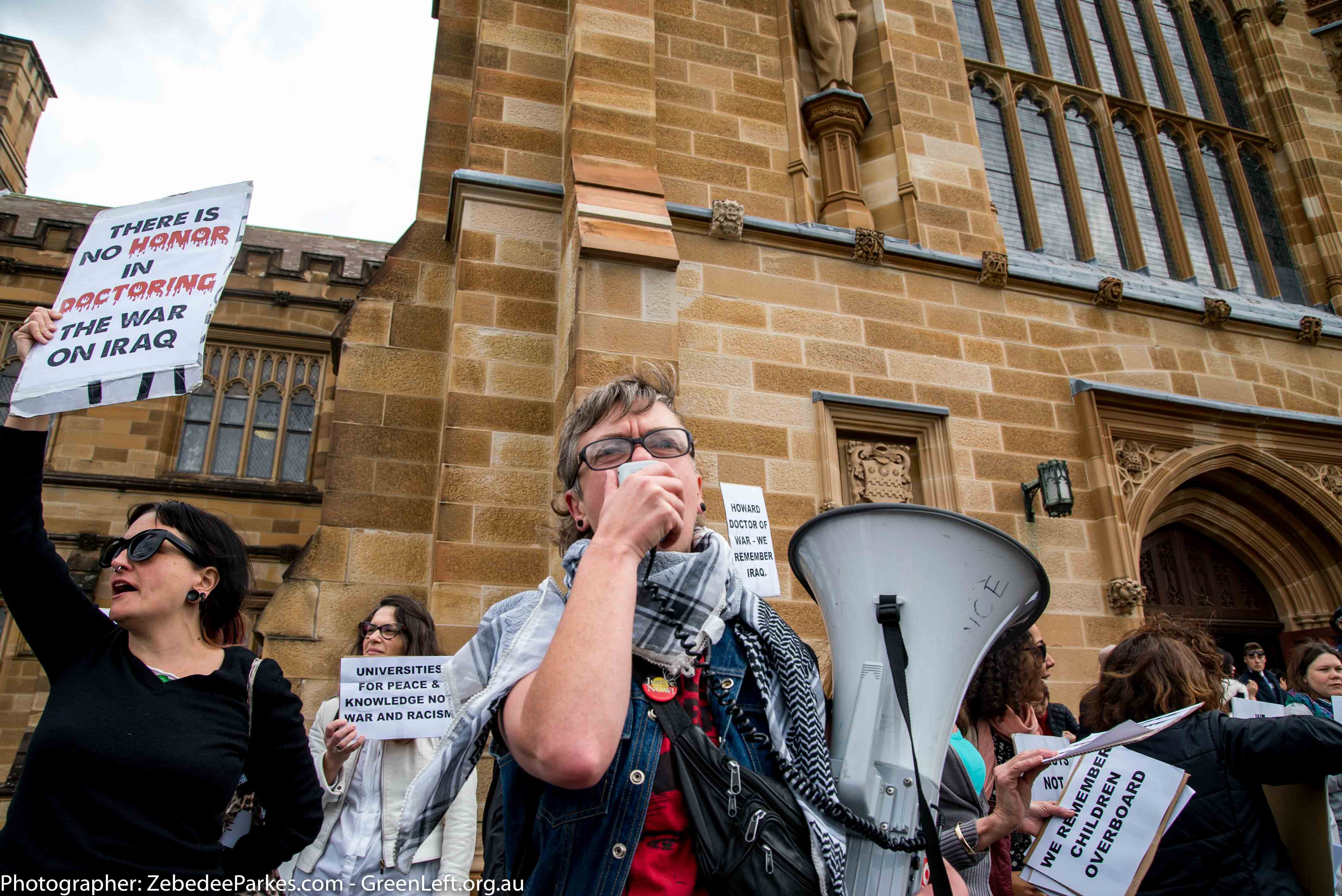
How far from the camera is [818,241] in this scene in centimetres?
570

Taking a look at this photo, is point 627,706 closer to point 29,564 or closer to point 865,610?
point 865,610

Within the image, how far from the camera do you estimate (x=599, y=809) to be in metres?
1.18

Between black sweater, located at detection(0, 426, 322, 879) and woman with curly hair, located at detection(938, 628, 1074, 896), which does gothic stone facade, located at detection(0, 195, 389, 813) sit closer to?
black sweater, located at detection(0, 426, 322, 879)

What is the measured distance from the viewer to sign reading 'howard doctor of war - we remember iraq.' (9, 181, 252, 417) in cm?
244

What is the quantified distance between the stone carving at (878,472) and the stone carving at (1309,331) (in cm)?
399

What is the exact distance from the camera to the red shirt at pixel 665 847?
1193mm

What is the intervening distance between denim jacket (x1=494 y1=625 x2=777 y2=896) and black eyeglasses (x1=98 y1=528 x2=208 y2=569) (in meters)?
1.19

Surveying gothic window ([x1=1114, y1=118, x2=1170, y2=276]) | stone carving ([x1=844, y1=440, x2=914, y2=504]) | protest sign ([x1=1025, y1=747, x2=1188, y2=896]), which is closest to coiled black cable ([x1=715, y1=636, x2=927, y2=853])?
protest sign ([x1=1025, y1=747, x2=1188, y2=896])

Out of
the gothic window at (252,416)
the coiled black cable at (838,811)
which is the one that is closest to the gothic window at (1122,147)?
the coiled black cable at (838,811)

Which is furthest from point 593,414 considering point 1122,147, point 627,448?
point 1122,147

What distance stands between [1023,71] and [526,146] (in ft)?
17.8

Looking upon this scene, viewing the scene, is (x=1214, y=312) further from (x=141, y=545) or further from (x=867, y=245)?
(x=141, y=545)

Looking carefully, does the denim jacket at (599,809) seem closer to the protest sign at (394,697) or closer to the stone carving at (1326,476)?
the protest sign at (394,697)

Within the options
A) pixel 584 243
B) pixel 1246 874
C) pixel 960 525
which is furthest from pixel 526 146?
pixel 1246 874
